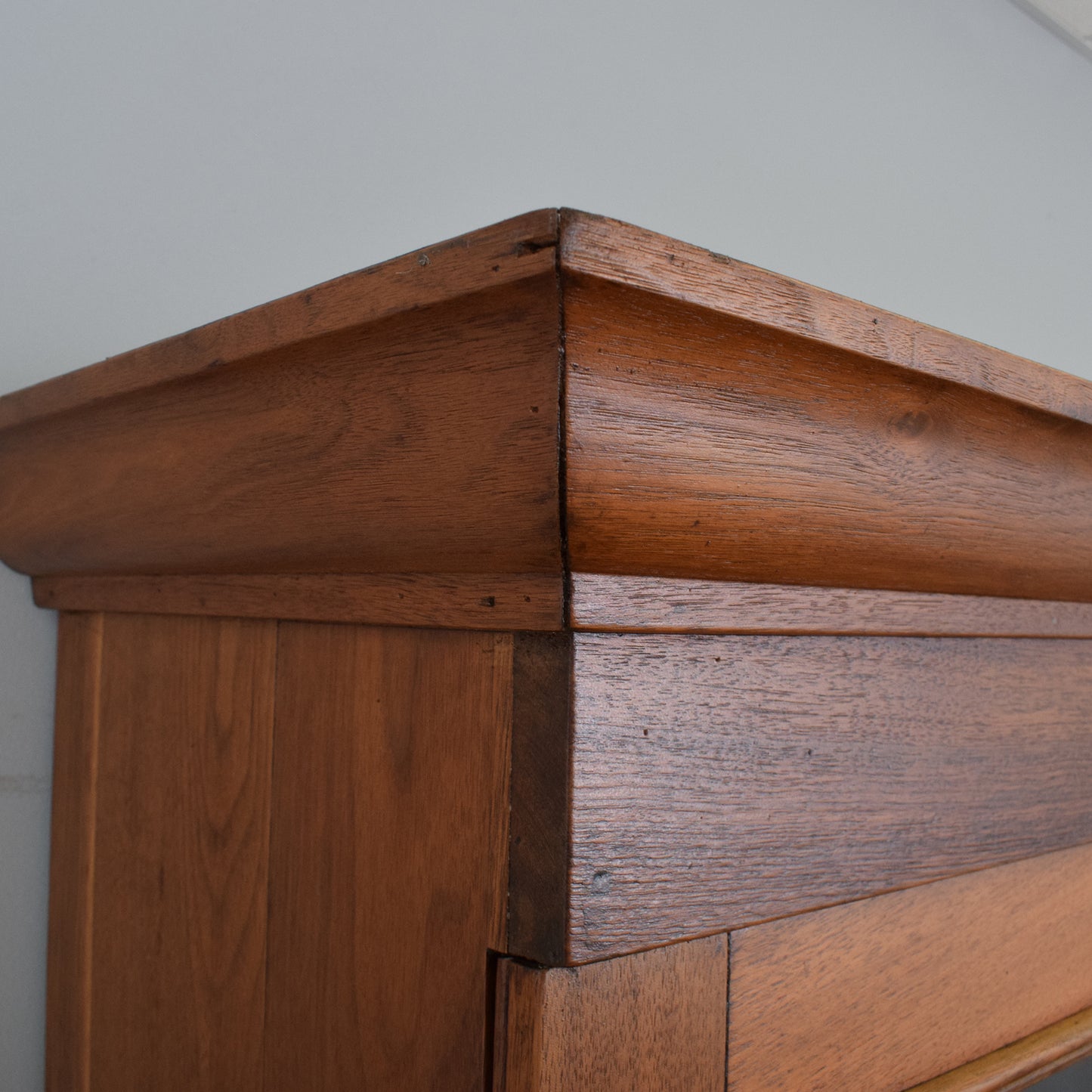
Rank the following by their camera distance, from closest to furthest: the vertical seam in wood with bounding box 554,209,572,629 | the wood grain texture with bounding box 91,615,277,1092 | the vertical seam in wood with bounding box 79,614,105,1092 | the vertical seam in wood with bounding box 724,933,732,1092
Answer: the vertical seam in wood with bounding box 554,209,572,629
the vertical seam in wood with bounding box 724,933,732,1092
the wood grain texture with bounding box 91,615,277,1092
the vertical seam in wood with bounding box 79,614,105,1092

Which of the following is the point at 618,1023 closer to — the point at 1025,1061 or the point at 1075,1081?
the point at 1025,1061

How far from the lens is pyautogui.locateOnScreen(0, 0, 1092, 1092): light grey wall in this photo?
0.76 metres

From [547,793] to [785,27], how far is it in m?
1.26

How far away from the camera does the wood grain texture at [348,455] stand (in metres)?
0.31

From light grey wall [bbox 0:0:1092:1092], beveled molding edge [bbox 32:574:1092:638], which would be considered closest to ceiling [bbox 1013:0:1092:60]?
light grey wall [bbox 0:0:1092:1092]

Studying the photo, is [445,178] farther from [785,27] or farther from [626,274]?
[626,274]

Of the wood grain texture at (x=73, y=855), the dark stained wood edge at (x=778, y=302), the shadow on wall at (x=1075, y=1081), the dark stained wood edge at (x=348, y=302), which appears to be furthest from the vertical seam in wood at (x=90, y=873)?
the shadow on wall at (x=1075, y=1081)

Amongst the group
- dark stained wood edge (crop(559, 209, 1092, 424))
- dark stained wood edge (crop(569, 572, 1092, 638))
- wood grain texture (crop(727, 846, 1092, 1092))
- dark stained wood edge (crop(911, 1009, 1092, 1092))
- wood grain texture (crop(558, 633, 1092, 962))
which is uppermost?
dark stained wood edge (crop(559, 209, 1092, 424))

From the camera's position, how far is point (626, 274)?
28 centimetres

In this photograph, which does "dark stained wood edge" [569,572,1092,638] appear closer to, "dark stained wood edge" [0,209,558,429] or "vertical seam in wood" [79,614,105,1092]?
"dark stained wood edge" [0,209,558,429]

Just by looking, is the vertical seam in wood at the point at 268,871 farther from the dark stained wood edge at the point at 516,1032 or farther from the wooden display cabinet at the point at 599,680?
the dark stained wood edge at the point at 516,1032

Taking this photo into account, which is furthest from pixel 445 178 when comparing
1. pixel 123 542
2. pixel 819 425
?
pixel 819 425

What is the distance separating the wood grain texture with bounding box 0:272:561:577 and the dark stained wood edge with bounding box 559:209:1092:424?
2 centimetres

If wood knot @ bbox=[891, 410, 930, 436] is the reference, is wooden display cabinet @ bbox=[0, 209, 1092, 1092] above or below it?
below
